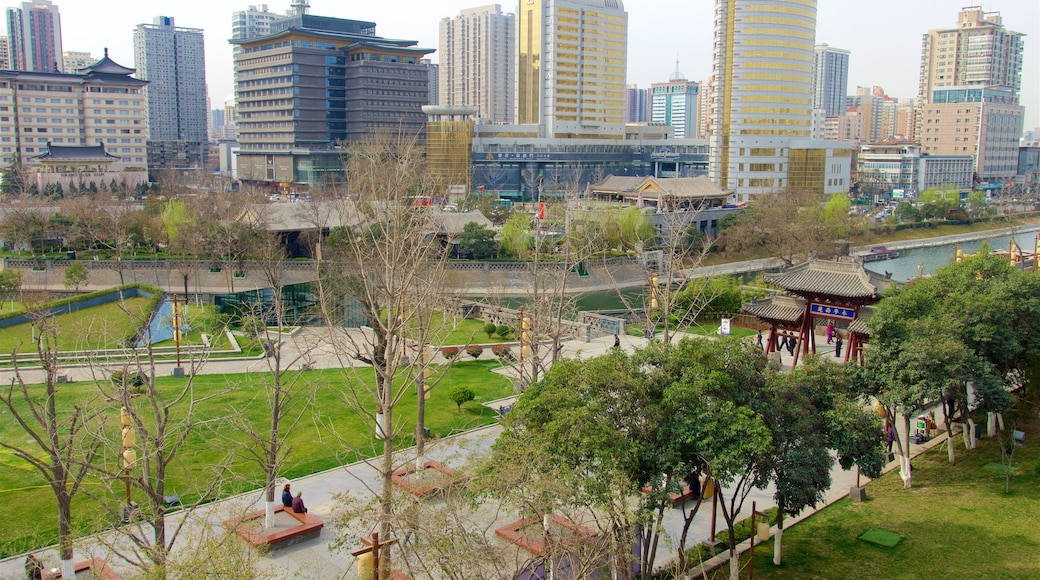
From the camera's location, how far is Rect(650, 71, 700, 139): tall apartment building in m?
180

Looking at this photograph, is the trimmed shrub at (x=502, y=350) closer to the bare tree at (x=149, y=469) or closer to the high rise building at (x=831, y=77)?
the bare tree at (x=149, y=469)

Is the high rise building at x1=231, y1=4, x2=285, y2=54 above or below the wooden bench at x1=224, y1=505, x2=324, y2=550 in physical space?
above

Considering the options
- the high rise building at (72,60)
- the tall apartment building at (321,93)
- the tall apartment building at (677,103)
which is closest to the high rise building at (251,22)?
the high rise building at (72,60)

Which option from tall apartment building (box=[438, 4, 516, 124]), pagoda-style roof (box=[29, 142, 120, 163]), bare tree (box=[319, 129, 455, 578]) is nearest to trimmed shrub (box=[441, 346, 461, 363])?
bare tree (box=[319, 129, 455, 578])

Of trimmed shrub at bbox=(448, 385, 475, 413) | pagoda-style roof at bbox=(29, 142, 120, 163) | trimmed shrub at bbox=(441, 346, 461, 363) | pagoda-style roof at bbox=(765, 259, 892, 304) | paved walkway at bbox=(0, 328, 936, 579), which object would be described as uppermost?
pagoda-style roof at bbox=(29, 142, 120, 163)

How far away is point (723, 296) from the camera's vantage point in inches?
1294

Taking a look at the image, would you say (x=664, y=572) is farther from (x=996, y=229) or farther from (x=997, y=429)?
(x=996, y=229)

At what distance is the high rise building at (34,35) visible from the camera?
116 metres

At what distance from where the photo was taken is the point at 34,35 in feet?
388

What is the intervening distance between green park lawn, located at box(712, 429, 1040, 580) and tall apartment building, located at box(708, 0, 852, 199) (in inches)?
2144

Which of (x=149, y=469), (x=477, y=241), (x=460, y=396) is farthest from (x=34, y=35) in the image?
(x=149, y=469)

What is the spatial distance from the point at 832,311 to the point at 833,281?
0.83 meters

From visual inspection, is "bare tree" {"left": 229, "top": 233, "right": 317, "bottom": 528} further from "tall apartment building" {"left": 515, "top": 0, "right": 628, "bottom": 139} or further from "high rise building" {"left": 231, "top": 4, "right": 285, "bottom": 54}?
"high rise building" {"left": 231, "top": 4, "right": 285, "bottom": 54}

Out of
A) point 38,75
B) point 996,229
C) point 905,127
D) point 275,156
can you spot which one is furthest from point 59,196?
point 905,127
